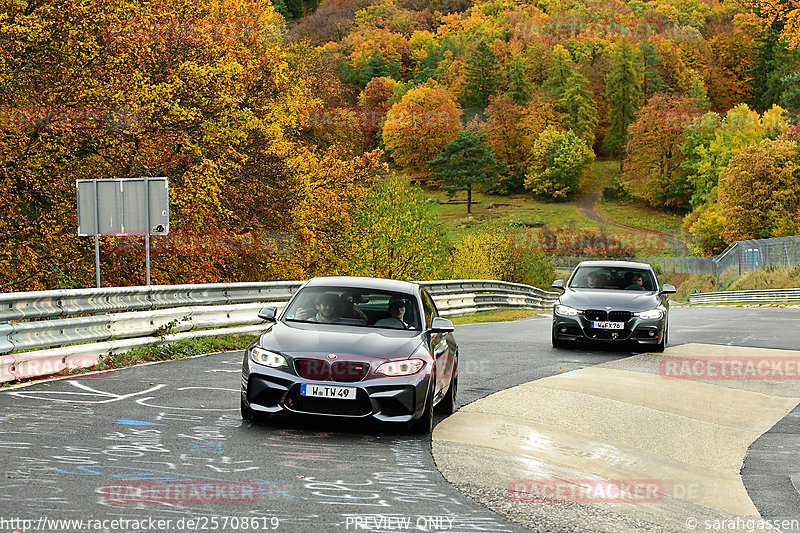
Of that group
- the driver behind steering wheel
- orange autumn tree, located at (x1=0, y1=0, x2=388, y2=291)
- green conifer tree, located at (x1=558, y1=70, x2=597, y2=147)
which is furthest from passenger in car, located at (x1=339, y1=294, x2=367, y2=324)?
green conifer tree, located at (x1=558, y1=70, x2=597, y2=147)

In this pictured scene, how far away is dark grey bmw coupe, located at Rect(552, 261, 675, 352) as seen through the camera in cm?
1700

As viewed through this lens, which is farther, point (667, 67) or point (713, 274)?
point (667, 67)

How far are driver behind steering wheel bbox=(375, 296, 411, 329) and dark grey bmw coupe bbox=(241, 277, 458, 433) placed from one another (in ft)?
0.04

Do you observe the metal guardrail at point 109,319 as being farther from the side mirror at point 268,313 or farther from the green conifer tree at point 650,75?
the green conifer tree at point 650,75

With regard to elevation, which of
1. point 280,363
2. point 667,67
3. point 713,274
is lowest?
point 713,274

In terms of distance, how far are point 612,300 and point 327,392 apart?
33.4 feet

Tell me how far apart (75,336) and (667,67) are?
16461 centimetres

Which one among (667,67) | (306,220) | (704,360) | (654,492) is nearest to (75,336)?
(654,492)

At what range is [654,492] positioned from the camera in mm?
7055

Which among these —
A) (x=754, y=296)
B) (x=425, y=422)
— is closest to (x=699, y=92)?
(x=754, y=296)

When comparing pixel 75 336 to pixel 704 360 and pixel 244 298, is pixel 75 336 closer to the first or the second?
pixel 244 298

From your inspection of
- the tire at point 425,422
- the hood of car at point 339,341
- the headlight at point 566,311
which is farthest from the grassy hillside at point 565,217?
the tire at point 425,422

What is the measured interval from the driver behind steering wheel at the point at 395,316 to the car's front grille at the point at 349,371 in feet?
3.59

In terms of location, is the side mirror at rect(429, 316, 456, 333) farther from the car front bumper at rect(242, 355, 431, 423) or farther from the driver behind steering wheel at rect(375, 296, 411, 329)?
the car front bumper at rect(242, 355, 431, 423)
